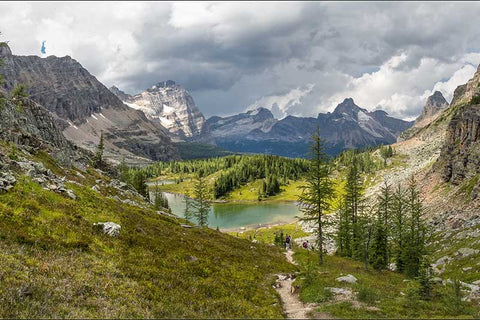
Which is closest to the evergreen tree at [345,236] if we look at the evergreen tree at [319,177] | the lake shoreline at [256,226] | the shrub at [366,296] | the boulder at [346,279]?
the evergreen tree at [319,177]

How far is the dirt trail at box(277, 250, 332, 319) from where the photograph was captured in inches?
706

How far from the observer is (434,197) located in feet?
276

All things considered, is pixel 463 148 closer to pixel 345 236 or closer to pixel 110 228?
pixel 345 236

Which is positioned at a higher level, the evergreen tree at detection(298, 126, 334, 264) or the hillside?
the evergreen tree at detection(298, 126, 334, 264)

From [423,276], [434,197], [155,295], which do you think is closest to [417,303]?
[423,276]

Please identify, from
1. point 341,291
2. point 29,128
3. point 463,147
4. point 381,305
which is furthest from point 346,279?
point 463,147

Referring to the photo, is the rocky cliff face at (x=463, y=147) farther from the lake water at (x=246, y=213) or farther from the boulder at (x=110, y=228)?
the boulder at (x=110, y=228)

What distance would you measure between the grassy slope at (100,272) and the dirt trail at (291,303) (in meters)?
0.84

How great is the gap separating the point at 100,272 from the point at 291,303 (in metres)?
12.7

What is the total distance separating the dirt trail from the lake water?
97020 mm

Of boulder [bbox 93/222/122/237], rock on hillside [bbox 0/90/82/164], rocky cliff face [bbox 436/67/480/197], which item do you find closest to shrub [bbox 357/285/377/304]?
boulder [bbox 93/222/122/237]

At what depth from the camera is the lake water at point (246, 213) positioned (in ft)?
431

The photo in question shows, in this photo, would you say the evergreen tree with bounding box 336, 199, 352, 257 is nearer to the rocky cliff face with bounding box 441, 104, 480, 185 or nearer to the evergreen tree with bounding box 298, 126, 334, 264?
the evergreen tree with bounding box 298, 126, 334, 264

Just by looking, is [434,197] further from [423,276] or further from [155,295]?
[155,295]
